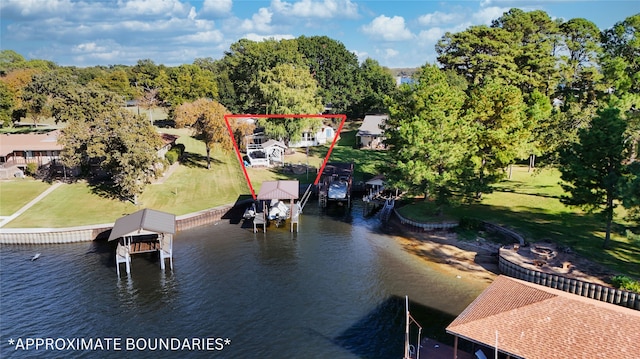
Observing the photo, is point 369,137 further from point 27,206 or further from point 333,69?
point 27,206

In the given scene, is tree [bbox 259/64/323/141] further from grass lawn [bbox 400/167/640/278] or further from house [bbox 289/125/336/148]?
grass lawn [bbox 400/167/640/278]

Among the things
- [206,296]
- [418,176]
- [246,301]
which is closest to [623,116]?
[418,176]

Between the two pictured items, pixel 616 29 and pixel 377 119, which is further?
pixel 377 119

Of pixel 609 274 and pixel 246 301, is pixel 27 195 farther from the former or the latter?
pixel 609 274

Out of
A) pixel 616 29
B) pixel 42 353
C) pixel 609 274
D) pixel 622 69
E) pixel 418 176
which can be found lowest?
pixel 42 353

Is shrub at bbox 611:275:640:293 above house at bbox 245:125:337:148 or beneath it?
beneath

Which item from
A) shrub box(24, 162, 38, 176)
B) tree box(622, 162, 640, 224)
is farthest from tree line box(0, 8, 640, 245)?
shrub box(24, 162, 38, 176)
